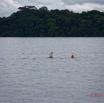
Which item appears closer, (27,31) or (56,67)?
(56,67)

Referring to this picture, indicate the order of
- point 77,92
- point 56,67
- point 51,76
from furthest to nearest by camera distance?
1. point 56,67
2. point 51,76
3. point 77,92

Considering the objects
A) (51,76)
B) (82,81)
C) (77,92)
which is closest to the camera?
(77,92)

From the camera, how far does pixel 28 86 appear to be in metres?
38.7

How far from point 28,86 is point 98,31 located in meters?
159

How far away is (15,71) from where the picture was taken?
1999 inches

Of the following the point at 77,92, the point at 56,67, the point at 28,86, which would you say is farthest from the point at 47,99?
the point at 56,67

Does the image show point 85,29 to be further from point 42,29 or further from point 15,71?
point 15,71

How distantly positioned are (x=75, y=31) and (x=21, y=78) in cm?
15145

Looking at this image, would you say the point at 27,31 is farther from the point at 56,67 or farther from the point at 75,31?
the point at 56,67

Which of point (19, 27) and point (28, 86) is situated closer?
point (28, 86)

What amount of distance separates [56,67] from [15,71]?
718 centimetres

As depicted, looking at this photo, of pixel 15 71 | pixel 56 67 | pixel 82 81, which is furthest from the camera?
pixel 56 67

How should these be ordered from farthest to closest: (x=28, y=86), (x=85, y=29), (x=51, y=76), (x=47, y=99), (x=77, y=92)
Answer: (x=85, y=29) → (x=51, y=76) → (x=28, y=86) → (x=77, y=92) → (x=47, y=99)

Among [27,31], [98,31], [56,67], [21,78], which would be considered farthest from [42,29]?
[21,78]
